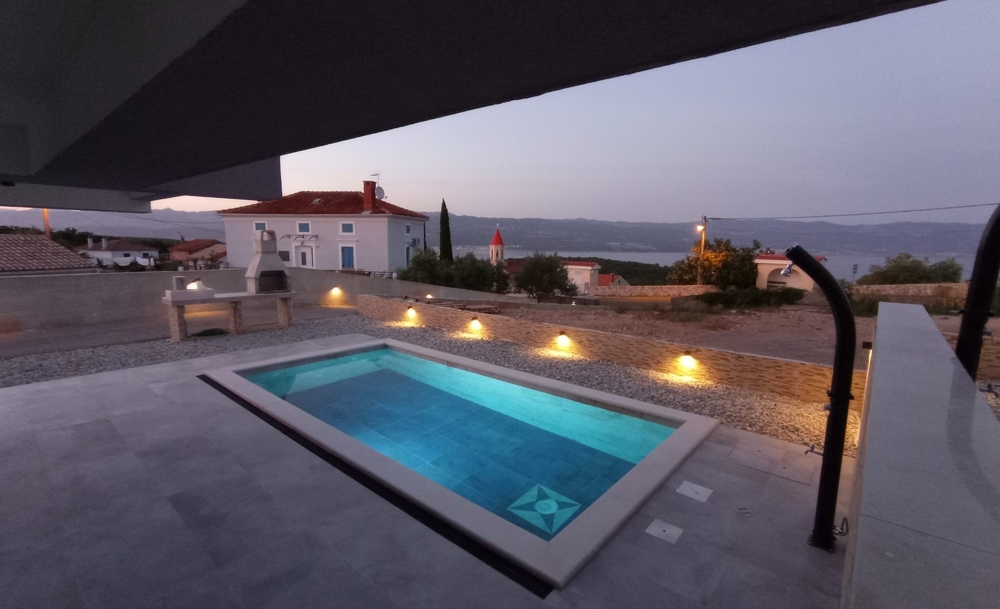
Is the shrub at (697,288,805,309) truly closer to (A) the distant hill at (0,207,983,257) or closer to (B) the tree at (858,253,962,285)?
(A) the distant hill at (0,207,983,257)

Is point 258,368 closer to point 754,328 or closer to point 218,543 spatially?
point 218,543

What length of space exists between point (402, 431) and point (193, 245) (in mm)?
64035

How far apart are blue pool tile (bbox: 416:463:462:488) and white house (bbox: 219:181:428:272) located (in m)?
20.9

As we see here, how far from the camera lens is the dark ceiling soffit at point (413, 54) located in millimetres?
1051

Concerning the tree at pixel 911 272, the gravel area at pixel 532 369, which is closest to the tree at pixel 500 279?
the gravel area at pixel 532 369

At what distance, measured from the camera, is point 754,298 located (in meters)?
19.8

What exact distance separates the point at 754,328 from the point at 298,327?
13712 mm

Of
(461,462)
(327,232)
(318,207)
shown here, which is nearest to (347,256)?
(327,232)

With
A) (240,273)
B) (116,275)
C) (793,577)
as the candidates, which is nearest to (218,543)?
(793,577)

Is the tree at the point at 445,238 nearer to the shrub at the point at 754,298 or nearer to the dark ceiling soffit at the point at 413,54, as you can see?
the shrub at the point at 754,298

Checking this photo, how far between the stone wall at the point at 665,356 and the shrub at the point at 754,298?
1171 cm

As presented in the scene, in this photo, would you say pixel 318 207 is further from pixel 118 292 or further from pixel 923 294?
pixel 923 294

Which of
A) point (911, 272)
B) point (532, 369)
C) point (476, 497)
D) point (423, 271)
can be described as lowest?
point (476, 497)

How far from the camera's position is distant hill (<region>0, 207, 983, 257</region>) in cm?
2711
